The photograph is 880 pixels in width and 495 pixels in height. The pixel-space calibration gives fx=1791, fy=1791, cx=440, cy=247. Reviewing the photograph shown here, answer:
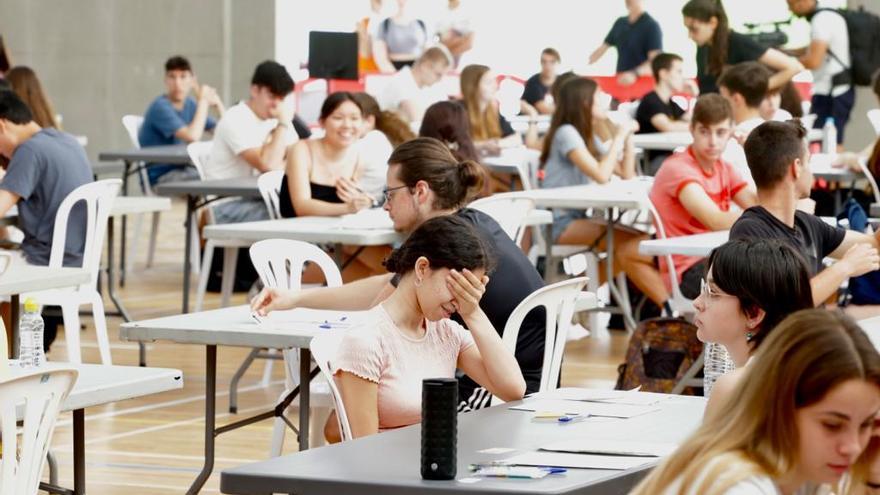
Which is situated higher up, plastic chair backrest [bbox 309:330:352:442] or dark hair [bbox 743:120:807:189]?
dark hair [bbox 743:120:807:189]

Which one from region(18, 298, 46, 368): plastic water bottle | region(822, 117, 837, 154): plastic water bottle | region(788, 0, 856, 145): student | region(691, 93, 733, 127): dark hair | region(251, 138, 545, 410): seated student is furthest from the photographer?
region(788, 0, 856, 145): student

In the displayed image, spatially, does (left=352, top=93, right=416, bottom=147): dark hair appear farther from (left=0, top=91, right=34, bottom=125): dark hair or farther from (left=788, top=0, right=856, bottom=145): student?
(left=788, top=0, right=856, bottom=145): student

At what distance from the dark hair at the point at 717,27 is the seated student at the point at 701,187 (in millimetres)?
3462

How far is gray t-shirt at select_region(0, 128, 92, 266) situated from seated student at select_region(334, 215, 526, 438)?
363cm

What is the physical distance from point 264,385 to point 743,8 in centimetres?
998

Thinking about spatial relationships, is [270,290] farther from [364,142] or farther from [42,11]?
[42,11]

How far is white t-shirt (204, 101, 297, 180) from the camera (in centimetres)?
958

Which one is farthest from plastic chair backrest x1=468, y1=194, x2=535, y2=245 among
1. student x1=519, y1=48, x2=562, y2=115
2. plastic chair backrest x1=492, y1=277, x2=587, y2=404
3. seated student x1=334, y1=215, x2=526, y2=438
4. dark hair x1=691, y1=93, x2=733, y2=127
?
student x1=519, y1=48, x2=562, y2=115

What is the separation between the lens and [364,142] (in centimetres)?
820

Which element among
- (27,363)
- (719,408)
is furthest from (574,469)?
(27,363)

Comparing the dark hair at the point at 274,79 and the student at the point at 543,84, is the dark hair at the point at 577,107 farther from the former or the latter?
the student at the point at 543,84

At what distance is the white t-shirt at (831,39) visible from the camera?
11617 mm

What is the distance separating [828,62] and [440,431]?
9251 mm

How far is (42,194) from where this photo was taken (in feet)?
24.1
